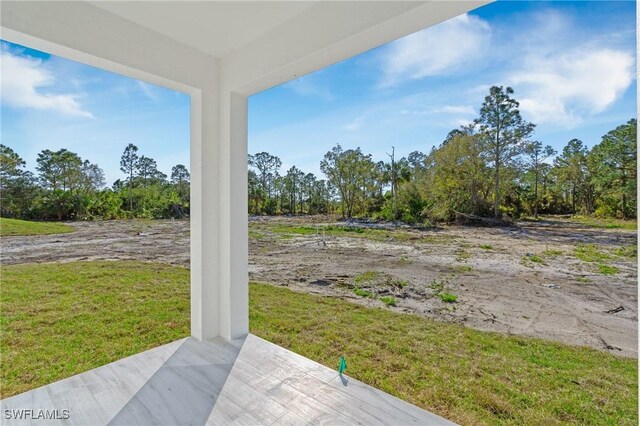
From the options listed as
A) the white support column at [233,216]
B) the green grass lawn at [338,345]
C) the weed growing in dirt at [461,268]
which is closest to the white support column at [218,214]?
the white support column at [233,216]

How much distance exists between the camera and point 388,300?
2381 millimetres

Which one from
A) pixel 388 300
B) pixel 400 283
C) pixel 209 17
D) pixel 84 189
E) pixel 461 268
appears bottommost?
pixel 388 300

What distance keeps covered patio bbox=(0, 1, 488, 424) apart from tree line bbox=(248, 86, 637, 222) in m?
0.83

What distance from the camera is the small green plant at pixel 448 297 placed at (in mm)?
2129

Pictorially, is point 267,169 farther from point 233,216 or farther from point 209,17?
point 209,17

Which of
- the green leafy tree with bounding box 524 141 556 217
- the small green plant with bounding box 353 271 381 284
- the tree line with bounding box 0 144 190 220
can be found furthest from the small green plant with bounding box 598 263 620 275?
the tree line with bounding box 0 144 190 220

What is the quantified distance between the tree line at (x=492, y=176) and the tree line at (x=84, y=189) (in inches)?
64.2

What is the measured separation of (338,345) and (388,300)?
52 cm

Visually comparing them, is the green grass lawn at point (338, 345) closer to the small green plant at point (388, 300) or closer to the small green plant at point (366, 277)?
the small green plant at point (388, 300)

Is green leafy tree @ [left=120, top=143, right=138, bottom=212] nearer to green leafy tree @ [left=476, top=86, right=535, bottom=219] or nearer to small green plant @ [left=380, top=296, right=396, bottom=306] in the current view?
small green plant @ [left=380, top=296, right=396, bottom=306]

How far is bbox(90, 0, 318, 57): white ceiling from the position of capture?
66.9 inches

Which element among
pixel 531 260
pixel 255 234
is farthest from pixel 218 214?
pixel 531 260

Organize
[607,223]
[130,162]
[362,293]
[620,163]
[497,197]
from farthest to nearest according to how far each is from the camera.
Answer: [130,162]
[362,293]
[497,197]
[607,223]
[620,163]

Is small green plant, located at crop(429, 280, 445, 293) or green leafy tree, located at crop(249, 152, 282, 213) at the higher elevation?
green leafy tree, located at crop(249, 152, 282, 213)
